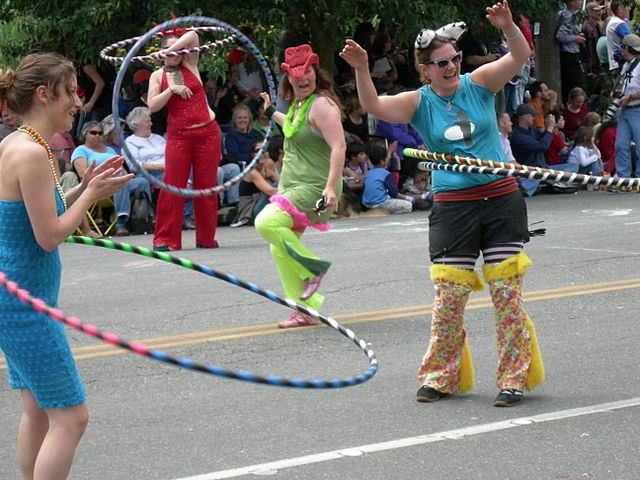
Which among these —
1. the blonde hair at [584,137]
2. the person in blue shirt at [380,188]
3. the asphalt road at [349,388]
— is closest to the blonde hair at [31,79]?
the asphalt road at [349,388]

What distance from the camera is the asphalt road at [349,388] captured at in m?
5.63

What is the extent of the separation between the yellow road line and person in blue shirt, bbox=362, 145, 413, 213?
21.1 feet

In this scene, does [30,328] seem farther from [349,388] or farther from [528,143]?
[528,143]

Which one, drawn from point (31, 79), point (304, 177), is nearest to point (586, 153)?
point (304, 177)

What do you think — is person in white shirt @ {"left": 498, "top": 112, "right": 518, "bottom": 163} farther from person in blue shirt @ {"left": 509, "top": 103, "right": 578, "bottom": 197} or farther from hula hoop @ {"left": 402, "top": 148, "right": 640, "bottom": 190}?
hula hoop @ {"left": 402, "top": 148, "right": 640, "bottom": 190}

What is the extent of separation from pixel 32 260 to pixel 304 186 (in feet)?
14.6

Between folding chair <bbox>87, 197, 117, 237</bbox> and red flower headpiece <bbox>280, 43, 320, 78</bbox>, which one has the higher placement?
red flower headpiece <bbox>280, 43, 320, 78</bbox>

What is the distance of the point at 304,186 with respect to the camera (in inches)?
348

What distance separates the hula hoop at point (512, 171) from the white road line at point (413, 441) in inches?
47.2

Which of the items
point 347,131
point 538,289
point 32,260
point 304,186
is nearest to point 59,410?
point 32,260

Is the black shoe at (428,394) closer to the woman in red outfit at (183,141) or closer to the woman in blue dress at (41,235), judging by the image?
the woman in blue dress at (41,235)

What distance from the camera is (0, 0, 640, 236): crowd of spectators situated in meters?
15.4

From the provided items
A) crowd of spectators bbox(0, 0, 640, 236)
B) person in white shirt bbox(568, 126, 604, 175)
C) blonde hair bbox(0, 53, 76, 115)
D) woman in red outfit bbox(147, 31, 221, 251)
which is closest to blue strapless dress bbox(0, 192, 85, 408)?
blonde hair bbox(0, 53, 76, 115)

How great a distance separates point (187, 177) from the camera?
522 inches
